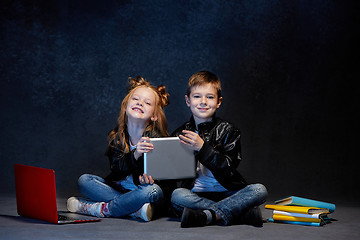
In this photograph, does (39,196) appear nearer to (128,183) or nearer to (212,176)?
(128,183)

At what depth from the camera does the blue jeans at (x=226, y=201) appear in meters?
2.46

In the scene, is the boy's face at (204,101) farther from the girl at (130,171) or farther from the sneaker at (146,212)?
the sneaker at (146,212)

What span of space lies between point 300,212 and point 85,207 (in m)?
1.13

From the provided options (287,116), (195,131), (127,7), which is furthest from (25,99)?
(287,116)

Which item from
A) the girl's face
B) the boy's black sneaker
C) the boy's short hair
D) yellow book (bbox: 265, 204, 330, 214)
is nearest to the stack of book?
yellow book (bbox: 265, 204, 330, 214)

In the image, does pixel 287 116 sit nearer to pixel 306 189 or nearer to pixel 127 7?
pixel 306 189

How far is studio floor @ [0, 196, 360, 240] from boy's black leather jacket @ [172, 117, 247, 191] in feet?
0.88

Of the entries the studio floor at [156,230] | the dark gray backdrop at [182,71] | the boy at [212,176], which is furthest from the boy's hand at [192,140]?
the dark gray backdrop at [182,71]

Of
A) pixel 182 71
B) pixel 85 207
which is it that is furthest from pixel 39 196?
pixel 182 71

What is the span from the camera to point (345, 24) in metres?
3.90

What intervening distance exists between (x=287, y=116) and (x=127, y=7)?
4.90 ft

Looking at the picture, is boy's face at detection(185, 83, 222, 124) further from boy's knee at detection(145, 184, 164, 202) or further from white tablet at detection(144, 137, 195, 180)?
boy's knee at detection(145, 184, 164, 202)

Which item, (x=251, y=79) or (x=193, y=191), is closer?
(x=193, y=191)

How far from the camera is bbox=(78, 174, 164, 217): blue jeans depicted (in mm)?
2598
